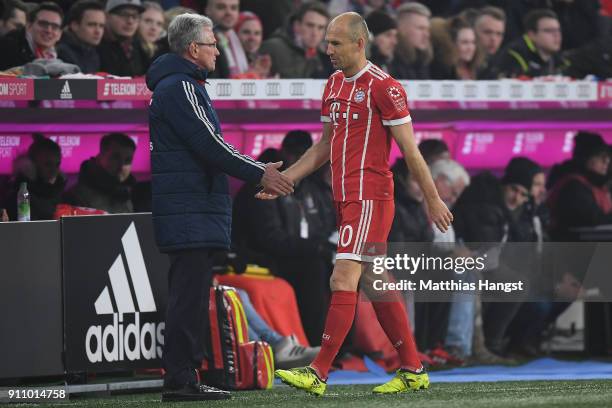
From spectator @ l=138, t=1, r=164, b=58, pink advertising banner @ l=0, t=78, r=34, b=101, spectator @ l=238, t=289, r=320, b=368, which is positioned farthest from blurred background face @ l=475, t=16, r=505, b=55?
pink advertising banner @ l=0, t=78, r=34, b=101

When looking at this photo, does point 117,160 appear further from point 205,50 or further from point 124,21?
point 205,50

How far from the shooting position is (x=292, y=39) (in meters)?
13.1

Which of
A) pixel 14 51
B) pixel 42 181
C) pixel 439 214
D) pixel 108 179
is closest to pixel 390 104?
pixel 439 214

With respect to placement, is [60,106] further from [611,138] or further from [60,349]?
[611,138]

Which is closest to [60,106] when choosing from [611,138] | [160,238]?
[160,238]

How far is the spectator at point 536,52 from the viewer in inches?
516

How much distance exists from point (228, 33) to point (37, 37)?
193cm

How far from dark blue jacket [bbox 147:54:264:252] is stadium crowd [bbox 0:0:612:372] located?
6.10 feet

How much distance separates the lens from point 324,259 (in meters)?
11.4

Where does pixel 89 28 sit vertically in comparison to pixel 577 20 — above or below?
below

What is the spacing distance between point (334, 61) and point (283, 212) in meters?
3.51

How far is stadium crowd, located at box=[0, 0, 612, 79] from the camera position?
10.7 m

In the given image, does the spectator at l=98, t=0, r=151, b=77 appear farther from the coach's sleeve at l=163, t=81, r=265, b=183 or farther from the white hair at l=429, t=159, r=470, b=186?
the coach's sleeve at l=163, t=81, r=265, b=183

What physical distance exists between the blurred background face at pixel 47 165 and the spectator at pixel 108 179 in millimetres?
171
